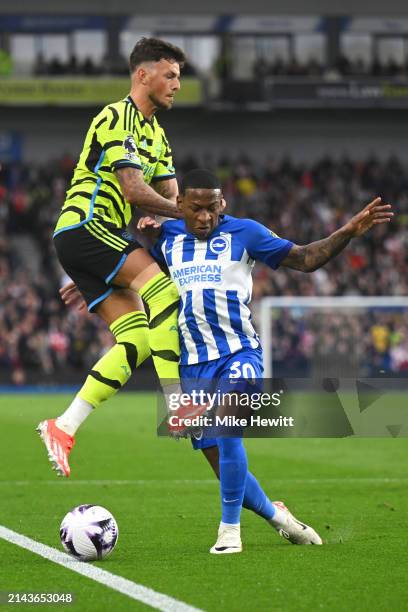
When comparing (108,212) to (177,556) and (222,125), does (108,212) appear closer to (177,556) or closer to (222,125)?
(177,556)

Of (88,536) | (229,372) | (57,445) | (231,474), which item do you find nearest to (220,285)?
(229,372)

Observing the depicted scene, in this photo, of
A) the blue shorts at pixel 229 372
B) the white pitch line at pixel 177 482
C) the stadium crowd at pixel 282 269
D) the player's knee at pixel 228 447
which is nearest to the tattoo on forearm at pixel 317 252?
the blue shorts at pixel 229 372

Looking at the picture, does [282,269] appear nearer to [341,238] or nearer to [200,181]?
[200,181]

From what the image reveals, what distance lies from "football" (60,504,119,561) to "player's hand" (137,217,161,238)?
4.98ft

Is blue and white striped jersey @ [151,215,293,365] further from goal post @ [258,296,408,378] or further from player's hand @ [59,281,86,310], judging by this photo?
goal post @ [258,296,408,378]

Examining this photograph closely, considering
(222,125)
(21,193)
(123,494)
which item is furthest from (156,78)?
(222,125)

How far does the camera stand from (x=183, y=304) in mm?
6684

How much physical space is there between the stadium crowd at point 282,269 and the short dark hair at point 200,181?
50.4 ft

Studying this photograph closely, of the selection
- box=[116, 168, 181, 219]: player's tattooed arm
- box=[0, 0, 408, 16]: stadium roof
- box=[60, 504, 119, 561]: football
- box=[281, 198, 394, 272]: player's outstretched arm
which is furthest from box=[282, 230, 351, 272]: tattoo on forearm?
box=[0, 0, 408, 16]: stadium roof

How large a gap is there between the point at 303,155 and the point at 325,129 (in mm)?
1061

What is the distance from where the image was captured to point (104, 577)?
5.81 m

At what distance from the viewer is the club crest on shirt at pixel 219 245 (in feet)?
21.7

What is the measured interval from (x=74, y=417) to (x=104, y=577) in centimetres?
125

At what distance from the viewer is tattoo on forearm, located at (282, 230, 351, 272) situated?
639cm
